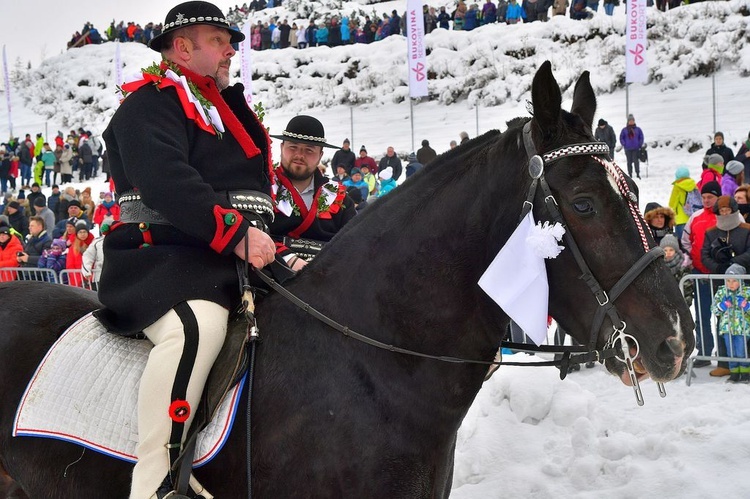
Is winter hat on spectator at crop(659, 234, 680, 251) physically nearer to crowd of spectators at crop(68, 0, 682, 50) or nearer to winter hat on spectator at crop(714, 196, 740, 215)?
winter hat on spectator at crop(714, 196, 740, 215)

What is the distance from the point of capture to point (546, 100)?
273cm

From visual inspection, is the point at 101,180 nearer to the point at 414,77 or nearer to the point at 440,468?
the point at 414,77

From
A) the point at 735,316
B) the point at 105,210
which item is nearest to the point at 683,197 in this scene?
the point at 735,316

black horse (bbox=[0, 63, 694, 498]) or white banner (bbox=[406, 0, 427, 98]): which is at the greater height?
white banner (bbox=[406, 0, 427, 98])

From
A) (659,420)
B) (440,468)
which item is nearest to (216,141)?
(440,468)

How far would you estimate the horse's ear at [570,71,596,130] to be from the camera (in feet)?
9.88

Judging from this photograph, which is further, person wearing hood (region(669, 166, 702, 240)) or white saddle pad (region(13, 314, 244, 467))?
person wearing hood (region(669, 166, 702, 240))

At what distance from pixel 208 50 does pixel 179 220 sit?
856mm

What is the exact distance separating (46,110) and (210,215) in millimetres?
45072

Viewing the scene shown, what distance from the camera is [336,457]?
2.78 meters

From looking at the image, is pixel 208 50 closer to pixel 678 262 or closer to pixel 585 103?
pixel 585 103

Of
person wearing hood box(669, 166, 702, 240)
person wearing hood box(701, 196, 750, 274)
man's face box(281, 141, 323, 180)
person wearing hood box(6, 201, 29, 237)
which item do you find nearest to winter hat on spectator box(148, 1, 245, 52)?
man's face box(281, 141, 323, 180)

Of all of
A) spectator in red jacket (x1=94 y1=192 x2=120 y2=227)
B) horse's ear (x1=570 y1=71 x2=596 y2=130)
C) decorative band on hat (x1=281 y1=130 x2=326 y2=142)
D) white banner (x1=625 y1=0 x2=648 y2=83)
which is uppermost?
white banner (x1=625 y1=0 x2=648 y2=83)

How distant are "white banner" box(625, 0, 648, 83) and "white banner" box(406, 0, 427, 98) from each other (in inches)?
262
